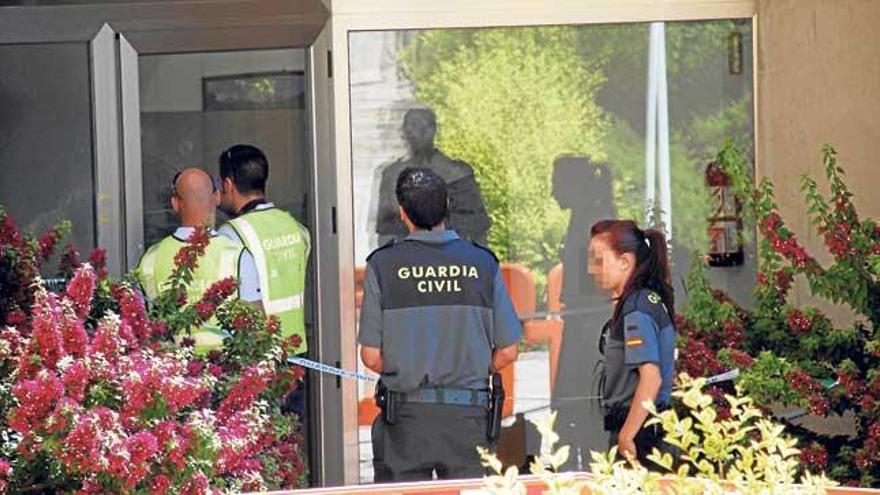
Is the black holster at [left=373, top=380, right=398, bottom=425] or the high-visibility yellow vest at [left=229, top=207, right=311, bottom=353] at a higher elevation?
the high-visibility yellow vest at [left=229, top=207, right=311, bottom=353]

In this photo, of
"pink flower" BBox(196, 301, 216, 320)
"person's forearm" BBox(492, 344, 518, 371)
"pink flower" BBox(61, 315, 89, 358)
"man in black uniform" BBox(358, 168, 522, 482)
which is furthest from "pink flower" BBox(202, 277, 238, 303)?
"pink flower" BBox(61, 315, 89, 358)

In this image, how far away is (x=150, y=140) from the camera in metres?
9.47

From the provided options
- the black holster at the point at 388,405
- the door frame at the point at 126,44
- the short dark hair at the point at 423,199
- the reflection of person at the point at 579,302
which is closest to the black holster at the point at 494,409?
the black holster at the point at 388,405

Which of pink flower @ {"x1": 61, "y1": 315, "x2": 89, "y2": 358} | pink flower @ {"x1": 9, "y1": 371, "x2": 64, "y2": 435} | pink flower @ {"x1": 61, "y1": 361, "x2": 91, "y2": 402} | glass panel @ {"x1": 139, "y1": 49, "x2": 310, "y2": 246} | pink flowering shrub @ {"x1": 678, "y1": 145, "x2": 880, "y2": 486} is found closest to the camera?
pink flower @ {"x1": 9, "y1": 371, "x2": 64, "y2": 435}

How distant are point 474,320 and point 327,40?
236 cm

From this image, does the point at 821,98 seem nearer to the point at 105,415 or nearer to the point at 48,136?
the point at 48,136

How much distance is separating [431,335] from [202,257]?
4.05ft

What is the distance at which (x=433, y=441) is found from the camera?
7.35m

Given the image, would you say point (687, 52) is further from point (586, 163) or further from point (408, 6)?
point (408, 6)

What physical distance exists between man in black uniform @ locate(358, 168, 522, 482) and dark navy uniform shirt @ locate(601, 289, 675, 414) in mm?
551

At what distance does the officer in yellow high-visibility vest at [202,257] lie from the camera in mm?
8133

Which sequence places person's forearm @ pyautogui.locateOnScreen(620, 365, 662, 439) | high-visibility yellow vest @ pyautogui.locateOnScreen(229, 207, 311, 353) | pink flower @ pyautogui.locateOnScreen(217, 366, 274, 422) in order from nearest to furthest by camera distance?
pink flower @ pyautogui.locateOnScreen(217, 366, 274, 422) → person's forearm @ pyautogui.locateOnScreen(620, 365, 662, 439) → high-visibility yellow vest @ pyautogui.locateOnScreen(229, 207, 311, 353)

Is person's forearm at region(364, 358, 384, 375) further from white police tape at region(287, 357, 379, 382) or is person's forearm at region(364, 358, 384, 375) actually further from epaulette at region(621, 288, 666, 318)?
white police tape at region(287, 357, 379, 382)

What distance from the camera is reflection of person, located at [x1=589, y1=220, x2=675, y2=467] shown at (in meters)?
6.88
